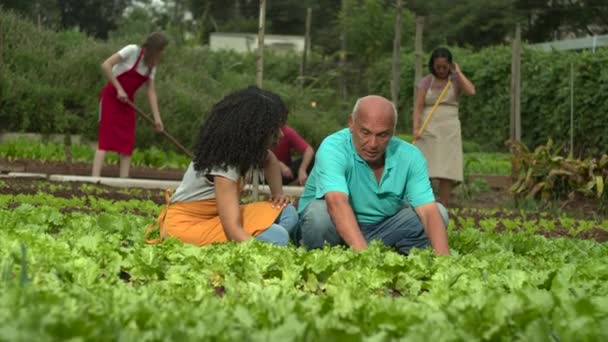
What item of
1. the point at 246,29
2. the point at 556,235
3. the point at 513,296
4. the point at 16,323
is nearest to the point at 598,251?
the point at 556,235

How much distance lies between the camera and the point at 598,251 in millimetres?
7402

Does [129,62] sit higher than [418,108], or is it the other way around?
[129,62]

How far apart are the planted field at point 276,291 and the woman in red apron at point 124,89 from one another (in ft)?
14.2

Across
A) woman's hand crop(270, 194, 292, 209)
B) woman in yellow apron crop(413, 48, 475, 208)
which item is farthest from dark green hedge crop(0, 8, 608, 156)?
woman's hand crop(270, 194, 292, 209)

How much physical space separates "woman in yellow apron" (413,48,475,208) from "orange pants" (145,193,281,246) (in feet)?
16.6

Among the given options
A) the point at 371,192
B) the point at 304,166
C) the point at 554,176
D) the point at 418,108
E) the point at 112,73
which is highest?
the point at 112,73

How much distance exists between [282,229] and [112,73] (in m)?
5.41

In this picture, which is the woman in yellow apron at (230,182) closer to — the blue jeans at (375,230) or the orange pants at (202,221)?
the orange pants at (202,221)

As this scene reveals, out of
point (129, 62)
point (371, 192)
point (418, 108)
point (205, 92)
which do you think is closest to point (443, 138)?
point (418, 108)

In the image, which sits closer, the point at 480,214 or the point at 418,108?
the point at 480,214

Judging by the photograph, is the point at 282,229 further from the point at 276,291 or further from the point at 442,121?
the point at 442,121

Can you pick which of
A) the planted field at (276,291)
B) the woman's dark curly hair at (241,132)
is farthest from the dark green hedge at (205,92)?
the woman's dark curly hair at (241,132)

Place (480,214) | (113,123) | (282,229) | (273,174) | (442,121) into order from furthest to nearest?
1. (113,123)
2. (442,121)
3. (480,214)
4. (273,174)
5. (282,229)

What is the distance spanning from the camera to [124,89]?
39.8 ft
